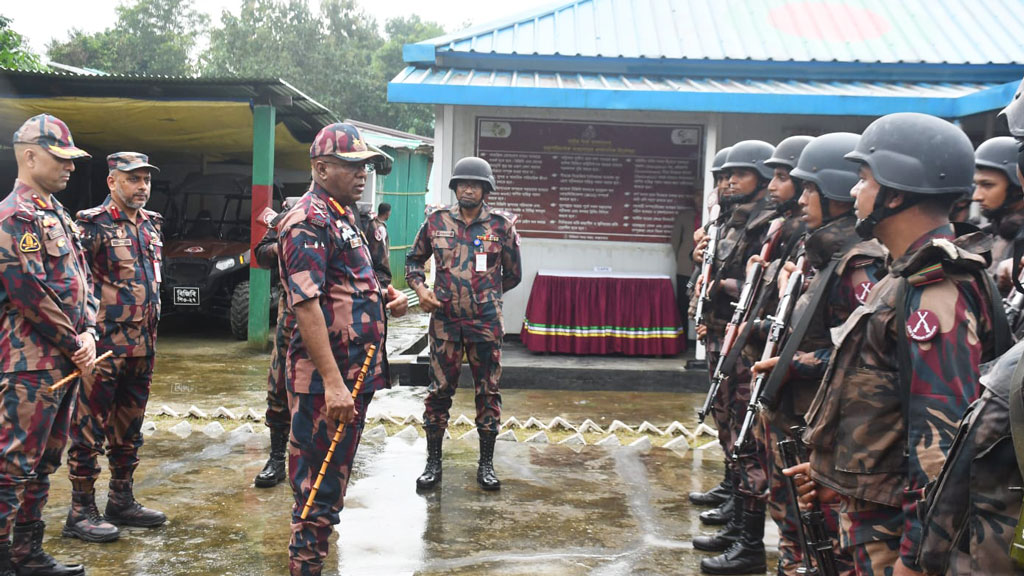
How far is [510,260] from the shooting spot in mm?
5852

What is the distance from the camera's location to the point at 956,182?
8.34ft

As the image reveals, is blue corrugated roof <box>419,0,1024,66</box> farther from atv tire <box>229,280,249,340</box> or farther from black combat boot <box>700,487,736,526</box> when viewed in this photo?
black combat boot <box>700,487,736,526</box>

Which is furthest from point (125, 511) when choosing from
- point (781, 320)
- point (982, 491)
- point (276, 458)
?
point (982, 491)

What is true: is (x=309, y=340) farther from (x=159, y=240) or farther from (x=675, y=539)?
(x=675, y=539)

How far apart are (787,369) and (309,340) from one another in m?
1.75

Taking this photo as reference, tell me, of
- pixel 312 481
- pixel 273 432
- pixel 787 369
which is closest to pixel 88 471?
pixel 273 432

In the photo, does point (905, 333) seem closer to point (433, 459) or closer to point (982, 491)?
point (982, 491)

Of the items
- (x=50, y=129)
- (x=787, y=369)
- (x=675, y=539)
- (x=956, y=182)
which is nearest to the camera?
(x=956, y=182)

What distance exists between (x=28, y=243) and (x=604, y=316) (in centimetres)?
650

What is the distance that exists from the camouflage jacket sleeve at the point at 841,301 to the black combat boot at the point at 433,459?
2821 millimetres

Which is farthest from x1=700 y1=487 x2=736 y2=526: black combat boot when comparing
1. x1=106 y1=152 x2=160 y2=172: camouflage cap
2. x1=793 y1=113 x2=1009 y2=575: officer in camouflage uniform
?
x1=106 y1=152 x2=160 y2=172: camouflage cap

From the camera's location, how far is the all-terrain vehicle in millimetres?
10992

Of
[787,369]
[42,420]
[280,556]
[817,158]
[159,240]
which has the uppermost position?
[817,158]

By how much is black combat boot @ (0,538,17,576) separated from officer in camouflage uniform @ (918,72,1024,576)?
3.48 m
